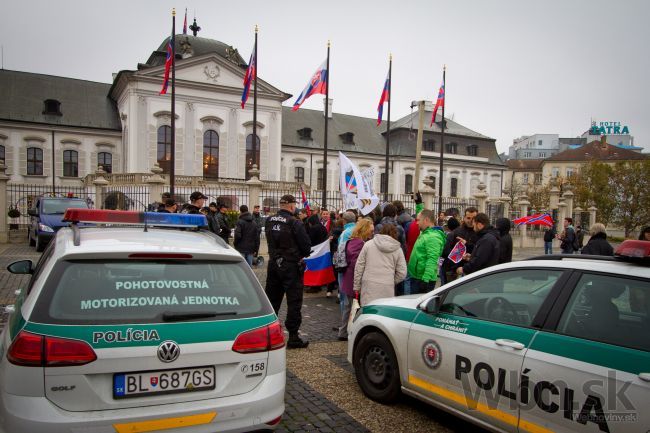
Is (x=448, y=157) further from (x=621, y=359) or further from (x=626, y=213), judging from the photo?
(x=621, y=359)

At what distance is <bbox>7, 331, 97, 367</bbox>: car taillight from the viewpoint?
103 inches

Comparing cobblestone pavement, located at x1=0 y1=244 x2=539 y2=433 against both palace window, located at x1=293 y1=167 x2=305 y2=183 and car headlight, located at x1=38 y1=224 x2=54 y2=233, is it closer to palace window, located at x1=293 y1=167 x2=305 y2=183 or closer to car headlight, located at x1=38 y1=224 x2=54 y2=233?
car headlight, located at x1=38 y1=224 x2=54 y2=233

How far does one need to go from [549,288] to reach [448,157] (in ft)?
174

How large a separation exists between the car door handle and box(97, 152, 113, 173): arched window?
40.9 meters

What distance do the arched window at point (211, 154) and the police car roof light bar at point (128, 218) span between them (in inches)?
1412

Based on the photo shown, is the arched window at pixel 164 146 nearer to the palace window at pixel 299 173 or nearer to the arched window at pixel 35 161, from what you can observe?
the arched window at pixel 35 161

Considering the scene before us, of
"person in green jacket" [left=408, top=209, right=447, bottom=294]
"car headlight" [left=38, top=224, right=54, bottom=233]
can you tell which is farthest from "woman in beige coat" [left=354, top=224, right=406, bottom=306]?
"car headlight" [left=38, top=224, right=54, bottom=233]

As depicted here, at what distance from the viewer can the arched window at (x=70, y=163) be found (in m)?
38.0

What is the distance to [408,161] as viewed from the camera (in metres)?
52.5

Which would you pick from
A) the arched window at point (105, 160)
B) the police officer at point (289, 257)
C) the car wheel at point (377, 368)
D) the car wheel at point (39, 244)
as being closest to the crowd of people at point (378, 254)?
the police officer at point (289, 257)

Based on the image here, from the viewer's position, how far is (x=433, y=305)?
13.7 feet

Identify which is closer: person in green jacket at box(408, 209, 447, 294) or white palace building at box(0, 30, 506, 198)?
person in green jacket at box(408, 209, 447, 294)

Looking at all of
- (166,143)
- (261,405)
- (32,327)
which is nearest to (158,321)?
(32,327)

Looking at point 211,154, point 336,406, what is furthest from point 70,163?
point 336,406
